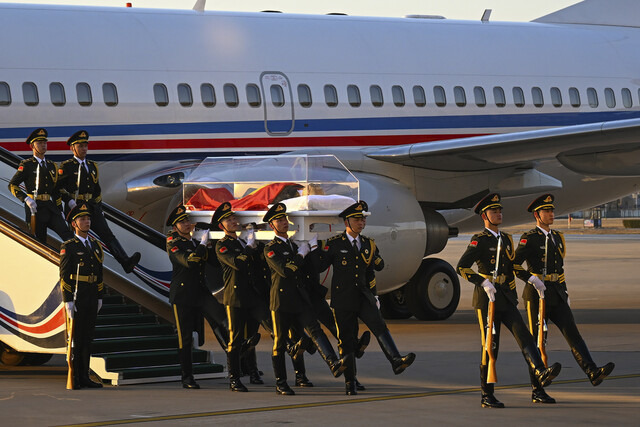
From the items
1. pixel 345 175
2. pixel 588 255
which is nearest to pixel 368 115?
pixel 345 175

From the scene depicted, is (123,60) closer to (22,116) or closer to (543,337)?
(22,116)

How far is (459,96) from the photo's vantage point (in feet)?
65.0

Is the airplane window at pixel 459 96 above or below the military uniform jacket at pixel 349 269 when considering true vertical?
above

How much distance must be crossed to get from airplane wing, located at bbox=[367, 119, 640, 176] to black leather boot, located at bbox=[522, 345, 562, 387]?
752 cm

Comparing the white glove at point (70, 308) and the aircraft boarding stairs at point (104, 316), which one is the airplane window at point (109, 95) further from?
the white glove at point (70, 308)

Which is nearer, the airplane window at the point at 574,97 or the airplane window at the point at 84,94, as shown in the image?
the airplane window at the point at 84,94

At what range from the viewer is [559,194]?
21.0 metres

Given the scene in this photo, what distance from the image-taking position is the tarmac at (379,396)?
9.48 m

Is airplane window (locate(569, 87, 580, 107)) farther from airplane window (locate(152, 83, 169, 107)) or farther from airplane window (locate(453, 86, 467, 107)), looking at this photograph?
airplane window (locate(152, 83, 169, 107))

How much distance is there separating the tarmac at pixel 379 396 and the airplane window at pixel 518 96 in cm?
586

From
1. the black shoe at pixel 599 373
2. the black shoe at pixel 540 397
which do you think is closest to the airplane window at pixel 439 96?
the black shoe at pixel 599 373

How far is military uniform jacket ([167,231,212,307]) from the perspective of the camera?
11.7m

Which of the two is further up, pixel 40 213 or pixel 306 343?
pixel 40 213

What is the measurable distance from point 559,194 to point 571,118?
1402 mm
